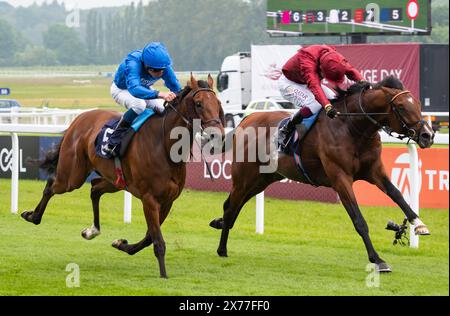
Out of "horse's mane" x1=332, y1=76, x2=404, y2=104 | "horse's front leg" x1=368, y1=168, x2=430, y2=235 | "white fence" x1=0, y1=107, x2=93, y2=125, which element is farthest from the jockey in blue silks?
"white fence" x1=0, y1=107, x2=93, y2=125

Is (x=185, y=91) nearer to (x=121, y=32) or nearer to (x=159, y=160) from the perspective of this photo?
(x=159, y=160)

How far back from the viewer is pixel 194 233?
9695 mm

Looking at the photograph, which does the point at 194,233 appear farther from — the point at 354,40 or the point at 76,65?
the point at 354,40

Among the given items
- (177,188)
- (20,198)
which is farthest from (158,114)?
(20,198)

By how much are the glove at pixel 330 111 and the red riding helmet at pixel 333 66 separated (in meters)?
0.37

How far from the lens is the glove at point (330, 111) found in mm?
7316

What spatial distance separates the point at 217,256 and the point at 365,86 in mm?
1958

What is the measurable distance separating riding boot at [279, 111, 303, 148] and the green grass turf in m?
1.03

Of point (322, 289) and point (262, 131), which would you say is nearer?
point (322, 289)

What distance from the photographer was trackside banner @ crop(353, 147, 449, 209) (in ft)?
37.6

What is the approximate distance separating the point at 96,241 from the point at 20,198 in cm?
379

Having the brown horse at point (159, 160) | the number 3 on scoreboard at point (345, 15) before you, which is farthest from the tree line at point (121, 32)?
the brown horse at point (159, 160)

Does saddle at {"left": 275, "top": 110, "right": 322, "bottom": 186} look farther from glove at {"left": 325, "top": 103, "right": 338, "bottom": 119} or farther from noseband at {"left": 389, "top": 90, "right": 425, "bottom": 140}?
noseband at {"left": 389, "top": 90, "right": 425, "bottom": 140}

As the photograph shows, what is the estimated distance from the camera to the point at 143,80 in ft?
24.2
